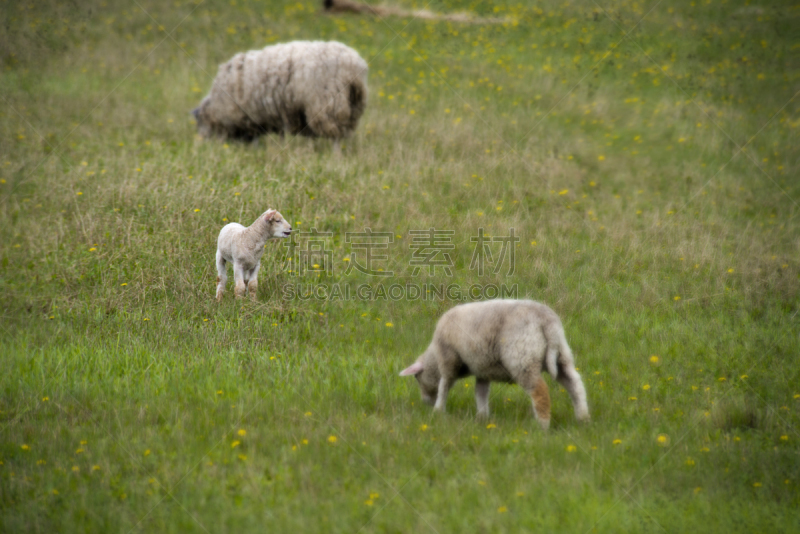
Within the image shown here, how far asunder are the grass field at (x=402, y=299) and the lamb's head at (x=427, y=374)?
16 cm

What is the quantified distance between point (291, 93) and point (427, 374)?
7.92 meters

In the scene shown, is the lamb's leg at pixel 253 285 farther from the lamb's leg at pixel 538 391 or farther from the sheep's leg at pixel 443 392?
the lamb's leg at pixel 538 391

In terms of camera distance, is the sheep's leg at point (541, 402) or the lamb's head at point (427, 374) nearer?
the sheep's leg at point (541, 402)

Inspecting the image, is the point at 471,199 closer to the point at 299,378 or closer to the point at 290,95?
the point at 290,95

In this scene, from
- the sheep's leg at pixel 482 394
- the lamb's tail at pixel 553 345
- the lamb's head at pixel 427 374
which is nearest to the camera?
the lamb's tail at pixel 553 345

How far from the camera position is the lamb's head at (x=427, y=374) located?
539cm

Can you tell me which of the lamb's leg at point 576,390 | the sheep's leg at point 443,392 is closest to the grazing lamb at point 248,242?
the sheep's leg at point 443,392

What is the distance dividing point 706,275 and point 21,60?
1720cm

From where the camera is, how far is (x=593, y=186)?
1157 cm

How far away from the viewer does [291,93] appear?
→ 462 inches

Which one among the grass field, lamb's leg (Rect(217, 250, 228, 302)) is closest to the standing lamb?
the grass field

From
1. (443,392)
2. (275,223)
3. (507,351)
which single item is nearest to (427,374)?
(443,392)

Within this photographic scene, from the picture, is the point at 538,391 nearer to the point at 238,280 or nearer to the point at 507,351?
the point at 507,351

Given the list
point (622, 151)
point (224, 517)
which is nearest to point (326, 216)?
point (224, 517)
